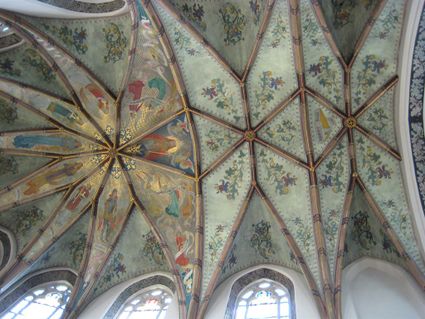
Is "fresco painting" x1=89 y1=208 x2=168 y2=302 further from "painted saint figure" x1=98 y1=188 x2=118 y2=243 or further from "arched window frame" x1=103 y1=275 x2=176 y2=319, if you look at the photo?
"painted saint figure" x1=98 y1=188 x2=118 y2=243

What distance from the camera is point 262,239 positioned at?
574 inches

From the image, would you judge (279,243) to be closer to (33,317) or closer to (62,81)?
(33,317)

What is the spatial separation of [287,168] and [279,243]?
220 centimetres

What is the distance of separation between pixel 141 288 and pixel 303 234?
4961 mm

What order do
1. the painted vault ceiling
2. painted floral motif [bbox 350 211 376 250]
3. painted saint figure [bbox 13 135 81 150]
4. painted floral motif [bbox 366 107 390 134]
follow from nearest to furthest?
the painted vault ceiling
painted floral motif [bbox 350 211 376 250]
painted floral motif [bbox 366 107 390 134]
painted saint figure [bbox 13 135 81 150]

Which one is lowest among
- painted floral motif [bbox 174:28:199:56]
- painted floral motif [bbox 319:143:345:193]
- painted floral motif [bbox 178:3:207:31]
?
painted floral motif [bbox 319:143:345:193]

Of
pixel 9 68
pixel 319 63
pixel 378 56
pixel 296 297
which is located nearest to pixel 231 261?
pixel 296 297

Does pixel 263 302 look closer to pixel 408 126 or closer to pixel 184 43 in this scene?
pixel 408 126

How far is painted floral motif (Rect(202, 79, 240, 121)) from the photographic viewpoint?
14.8 meters

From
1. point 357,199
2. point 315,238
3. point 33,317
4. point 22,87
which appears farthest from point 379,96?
point 33,317

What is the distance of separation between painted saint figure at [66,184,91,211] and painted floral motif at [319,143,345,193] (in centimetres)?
730

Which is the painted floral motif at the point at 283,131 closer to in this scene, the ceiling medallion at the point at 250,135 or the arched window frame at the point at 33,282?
the ceiling medallion at the point at 250,135

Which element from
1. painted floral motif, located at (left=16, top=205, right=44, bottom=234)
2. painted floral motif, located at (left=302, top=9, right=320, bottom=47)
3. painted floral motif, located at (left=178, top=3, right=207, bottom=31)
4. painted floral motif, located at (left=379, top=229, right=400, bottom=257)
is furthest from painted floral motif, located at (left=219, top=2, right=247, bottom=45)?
painted floral motif, located at (left=16, top=205, right=44, bottom=234)

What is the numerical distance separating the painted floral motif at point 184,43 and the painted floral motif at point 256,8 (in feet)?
6.22
